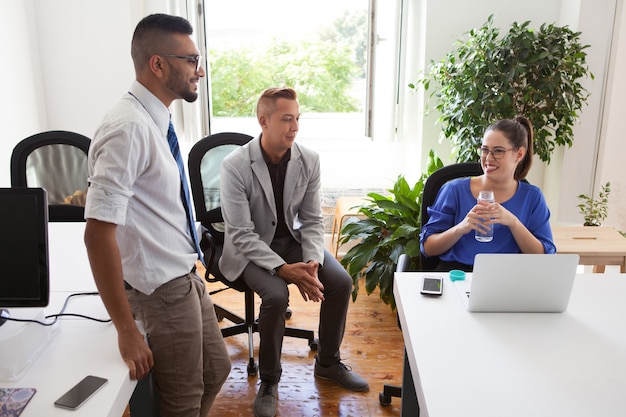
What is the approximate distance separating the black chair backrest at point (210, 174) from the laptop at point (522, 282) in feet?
4.77

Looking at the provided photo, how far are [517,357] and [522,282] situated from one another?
0.24 meters

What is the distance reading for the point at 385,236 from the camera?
2977 mm

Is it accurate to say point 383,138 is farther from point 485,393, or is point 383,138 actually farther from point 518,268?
point 485,393

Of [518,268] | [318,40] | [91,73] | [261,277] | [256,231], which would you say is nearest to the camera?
[518,268]

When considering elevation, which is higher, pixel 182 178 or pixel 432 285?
pixel 182 178

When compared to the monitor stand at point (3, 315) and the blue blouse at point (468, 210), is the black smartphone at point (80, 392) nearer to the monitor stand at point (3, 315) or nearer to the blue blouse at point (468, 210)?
the monitor stand at point (3, 315)

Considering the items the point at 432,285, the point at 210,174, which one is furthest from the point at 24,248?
the point at 210,174

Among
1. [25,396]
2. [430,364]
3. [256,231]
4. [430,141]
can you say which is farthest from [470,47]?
[25,396]

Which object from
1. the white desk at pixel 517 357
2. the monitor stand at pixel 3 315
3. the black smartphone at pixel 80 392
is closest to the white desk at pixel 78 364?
the black smartphone at pixel 80 392

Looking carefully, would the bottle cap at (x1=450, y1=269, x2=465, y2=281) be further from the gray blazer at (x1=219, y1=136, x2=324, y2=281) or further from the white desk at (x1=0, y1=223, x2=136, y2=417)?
the white desk at (x1=0, y1=223, x2=136, y2=417)

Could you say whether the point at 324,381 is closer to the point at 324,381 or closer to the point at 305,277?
the point at 324,381

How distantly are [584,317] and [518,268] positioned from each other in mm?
269

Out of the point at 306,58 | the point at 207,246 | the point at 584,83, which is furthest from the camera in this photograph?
the point at 306,58

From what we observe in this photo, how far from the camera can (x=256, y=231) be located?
243cm
